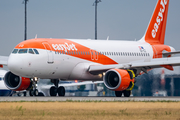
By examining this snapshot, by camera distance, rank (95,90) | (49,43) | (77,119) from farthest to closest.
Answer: (95,90) < (49,43) < (77,119)

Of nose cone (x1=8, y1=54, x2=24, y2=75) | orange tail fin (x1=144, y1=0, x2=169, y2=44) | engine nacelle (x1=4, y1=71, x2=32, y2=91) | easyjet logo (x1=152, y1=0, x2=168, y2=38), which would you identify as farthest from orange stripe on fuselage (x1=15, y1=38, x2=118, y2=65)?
easyjet logo (x1=152, y1=0, x2=168, y2=38)

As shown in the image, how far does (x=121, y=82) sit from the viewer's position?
29406 mm

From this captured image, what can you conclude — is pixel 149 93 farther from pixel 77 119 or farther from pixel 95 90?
pixel 77 119

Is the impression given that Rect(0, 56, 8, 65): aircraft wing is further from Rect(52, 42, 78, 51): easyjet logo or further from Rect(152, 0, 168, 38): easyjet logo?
Rect(152, 0, 168, 38): easyjet logo

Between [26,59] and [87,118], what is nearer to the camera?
[87,118]

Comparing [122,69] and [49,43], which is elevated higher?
[49,43]

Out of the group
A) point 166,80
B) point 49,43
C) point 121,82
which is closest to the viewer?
point 121,82

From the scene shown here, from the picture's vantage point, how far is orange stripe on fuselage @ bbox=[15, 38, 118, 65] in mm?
30581

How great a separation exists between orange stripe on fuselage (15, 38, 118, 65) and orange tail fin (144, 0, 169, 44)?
22.6ft

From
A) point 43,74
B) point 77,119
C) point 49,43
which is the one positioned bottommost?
point 77,119

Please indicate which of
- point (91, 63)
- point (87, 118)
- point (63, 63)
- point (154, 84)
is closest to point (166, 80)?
point (154, 84)

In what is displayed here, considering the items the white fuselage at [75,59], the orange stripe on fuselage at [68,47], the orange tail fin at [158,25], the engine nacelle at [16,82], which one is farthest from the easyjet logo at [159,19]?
the engine nacelle at [16,82]

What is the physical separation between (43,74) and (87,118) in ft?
53.7

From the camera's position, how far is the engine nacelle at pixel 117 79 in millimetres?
29484
